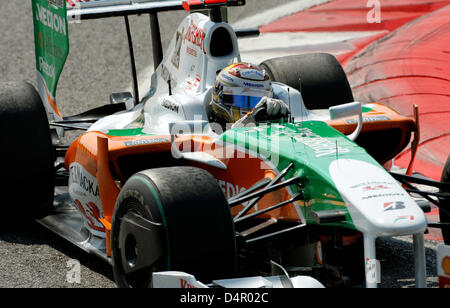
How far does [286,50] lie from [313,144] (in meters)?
7.28

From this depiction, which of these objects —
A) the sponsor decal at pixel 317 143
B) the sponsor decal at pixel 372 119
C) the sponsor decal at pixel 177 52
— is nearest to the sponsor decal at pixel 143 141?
the sponsor decal at pixel 317 143

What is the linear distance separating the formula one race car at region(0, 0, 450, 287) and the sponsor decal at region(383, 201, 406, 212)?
0.03 ft

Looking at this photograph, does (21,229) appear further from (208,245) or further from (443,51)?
(443,51)

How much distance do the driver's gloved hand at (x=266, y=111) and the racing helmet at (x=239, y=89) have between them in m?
0.17

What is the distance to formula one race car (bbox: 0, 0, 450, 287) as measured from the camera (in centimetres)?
442

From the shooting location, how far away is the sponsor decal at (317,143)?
4.91m

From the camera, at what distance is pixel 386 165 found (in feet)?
20.5

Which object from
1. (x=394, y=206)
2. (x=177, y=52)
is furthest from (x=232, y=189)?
(x=177, y=52)

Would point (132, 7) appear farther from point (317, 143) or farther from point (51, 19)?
point (317, 143)

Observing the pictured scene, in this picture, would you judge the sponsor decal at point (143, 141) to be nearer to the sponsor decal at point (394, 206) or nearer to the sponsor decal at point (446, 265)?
the sponsor decal at point (394, 206)

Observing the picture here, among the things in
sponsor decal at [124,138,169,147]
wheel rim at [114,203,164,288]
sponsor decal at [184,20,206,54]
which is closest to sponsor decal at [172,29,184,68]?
sponsor decal at [184,20,206,54]

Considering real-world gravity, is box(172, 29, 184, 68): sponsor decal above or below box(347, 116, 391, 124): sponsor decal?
above

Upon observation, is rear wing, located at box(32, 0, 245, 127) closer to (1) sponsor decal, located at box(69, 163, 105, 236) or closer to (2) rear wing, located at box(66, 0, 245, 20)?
(2) rear wing, located at box(66, 0, 245, 20)

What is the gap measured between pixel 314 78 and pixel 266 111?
1.86m
